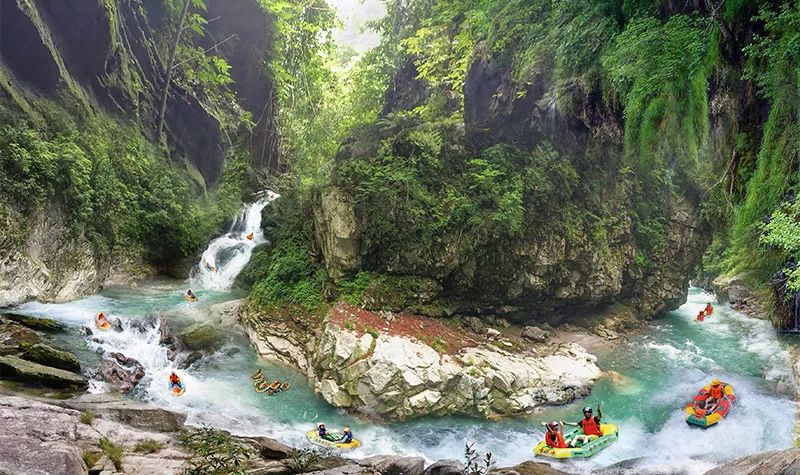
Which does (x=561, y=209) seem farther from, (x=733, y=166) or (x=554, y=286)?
(x=733, y=166)

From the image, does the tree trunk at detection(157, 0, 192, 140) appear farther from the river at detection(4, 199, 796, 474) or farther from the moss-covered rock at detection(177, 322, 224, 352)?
the moss-covered rock at detection(177, 322, 224, 352)

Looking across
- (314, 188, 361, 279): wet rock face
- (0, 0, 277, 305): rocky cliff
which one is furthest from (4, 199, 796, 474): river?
(314, 188, 361, 279): wet rock face

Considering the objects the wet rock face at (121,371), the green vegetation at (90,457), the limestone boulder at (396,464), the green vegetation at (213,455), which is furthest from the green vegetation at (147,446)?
the wet rock face at (121,371)

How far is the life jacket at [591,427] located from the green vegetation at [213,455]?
6.67 metres

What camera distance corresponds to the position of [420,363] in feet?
36.4

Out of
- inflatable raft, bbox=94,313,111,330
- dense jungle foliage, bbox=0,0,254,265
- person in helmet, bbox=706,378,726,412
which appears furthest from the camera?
dense jungle foliage, bbox=0,0,254,265

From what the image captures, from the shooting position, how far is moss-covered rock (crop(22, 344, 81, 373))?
9.48 metres

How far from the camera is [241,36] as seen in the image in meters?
25.6

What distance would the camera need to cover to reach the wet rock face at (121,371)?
1020 centimetres

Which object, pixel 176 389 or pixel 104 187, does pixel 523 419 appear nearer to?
pixel 176 389

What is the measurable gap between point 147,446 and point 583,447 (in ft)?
26.0

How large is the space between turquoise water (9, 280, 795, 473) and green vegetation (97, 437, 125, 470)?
110 inches

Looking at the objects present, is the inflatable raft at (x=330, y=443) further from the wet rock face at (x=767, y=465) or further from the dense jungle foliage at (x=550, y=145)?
the wet rock face at (x=767, y=465)

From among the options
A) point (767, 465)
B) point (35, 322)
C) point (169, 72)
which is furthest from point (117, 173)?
point (767, 465)
